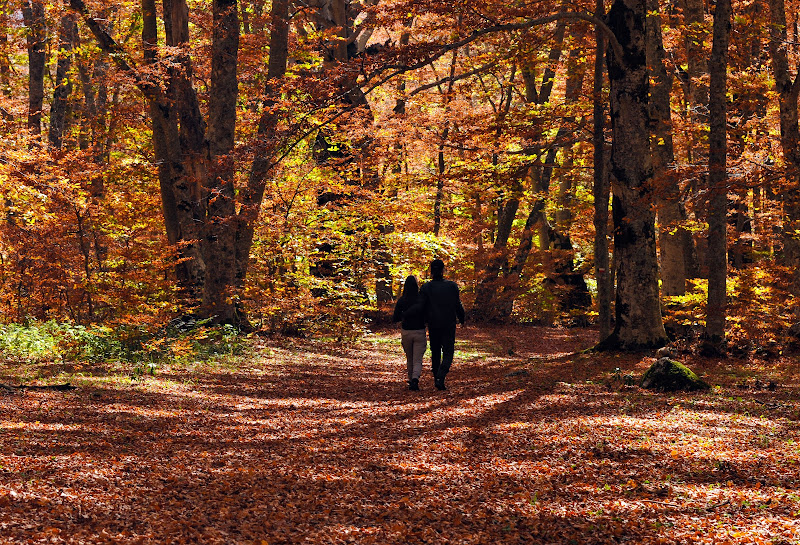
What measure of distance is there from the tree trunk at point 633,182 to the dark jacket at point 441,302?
3.62 meters

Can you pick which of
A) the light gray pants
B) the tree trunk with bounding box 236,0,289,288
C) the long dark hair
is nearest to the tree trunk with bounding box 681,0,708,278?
the light gray pants

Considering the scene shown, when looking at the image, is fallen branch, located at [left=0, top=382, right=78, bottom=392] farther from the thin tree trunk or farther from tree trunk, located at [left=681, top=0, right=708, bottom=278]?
tree trunk, located at [left=681, top=0, right=708, bottom=278]

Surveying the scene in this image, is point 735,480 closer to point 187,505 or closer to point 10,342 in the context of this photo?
point 187,505

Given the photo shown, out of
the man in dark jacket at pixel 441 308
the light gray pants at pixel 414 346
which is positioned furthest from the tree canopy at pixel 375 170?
the light gray pants at pixel 414 346

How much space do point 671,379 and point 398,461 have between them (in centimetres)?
457

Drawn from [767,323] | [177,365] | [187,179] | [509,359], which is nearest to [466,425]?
[177,365]

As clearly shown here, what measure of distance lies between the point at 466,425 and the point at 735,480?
2869 mm

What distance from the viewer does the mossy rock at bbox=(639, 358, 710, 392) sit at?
867 centimetres

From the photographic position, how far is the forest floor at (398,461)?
403cm

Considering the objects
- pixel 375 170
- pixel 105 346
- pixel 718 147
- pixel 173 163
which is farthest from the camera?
pixel 375 170

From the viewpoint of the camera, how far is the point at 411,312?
955 cm

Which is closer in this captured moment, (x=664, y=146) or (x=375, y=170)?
(x=664, y=146)

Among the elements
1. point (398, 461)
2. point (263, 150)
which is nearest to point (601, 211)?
point (263, 150)

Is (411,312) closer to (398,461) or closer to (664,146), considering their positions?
(398,461)
